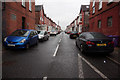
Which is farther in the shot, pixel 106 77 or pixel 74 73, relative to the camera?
pixel 74 73

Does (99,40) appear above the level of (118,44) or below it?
above

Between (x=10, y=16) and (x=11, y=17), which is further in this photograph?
(x=11, y=17)

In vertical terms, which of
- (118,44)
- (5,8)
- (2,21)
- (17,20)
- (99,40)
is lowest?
(118,44)

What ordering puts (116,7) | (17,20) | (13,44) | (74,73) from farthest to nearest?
1. (17,20)
2. (116,7)
3. (13,44)
4. (74,73)

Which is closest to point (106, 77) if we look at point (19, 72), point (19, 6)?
point (19, 72)

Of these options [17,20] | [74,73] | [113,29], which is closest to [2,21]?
[17,20]

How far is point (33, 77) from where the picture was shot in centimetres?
262

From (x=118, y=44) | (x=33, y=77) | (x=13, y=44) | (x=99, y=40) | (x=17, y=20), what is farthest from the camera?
(x=17, y=20)

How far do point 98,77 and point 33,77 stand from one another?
221 cm

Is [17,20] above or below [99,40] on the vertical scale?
above

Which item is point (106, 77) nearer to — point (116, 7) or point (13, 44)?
point (13, 44)

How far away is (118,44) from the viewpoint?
26.1ft

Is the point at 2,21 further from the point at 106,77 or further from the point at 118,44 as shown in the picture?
the point at 118,44

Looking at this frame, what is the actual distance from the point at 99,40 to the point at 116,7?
22.4 ft
